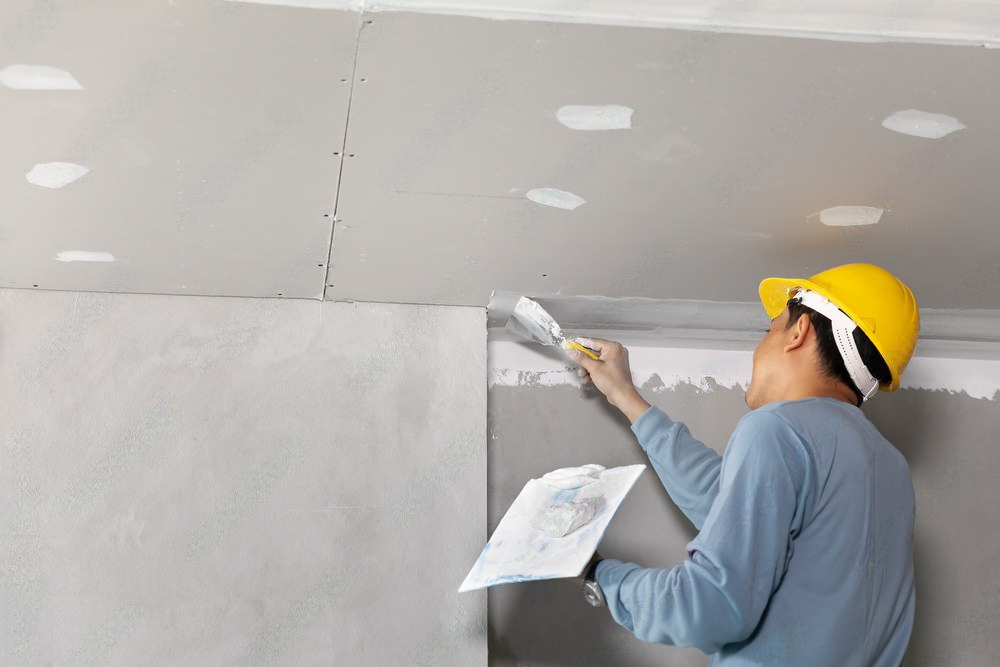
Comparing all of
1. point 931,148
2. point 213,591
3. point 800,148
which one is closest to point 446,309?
point 213,591

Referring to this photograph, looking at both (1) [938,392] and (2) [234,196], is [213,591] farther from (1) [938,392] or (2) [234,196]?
(1) [938,392]

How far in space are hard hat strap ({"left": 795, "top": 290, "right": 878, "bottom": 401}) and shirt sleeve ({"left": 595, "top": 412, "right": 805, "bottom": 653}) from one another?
0.92 feet

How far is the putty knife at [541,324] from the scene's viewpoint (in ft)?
7.99

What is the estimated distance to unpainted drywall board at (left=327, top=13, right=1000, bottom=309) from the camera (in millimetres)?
1521

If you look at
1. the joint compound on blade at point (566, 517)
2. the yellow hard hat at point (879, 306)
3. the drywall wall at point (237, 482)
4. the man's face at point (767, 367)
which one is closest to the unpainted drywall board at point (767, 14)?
the yellow hard hat at point (879, 306)

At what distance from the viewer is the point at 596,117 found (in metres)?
1.68

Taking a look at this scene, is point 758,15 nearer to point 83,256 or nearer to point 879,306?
point 879,306

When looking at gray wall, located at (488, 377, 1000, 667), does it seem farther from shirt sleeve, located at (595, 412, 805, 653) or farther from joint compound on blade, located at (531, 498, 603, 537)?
shirt sleeve, located at (595, 412, 805, 653)

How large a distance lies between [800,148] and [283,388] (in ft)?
4.42

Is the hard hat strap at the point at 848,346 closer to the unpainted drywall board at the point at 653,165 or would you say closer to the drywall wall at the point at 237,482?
the unpainted drywall board at the point at 653,165

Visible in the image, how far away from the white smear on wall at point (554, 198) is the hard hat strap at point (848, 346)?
0.54 meters

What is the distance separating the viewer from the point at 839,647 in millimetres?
1582

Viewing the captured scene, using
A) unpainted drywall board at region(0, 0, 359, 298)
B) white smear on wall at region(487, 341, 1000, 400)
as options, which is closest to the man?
white smear on wall at region(487, 341, 1000, 400)

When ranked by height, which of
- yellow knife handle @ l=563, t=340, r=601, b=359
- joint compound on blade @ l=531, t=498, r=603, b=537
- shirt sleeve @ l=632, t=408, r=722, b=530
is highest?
yellow knife handle @ l=563, t=340, r=601, b=359
